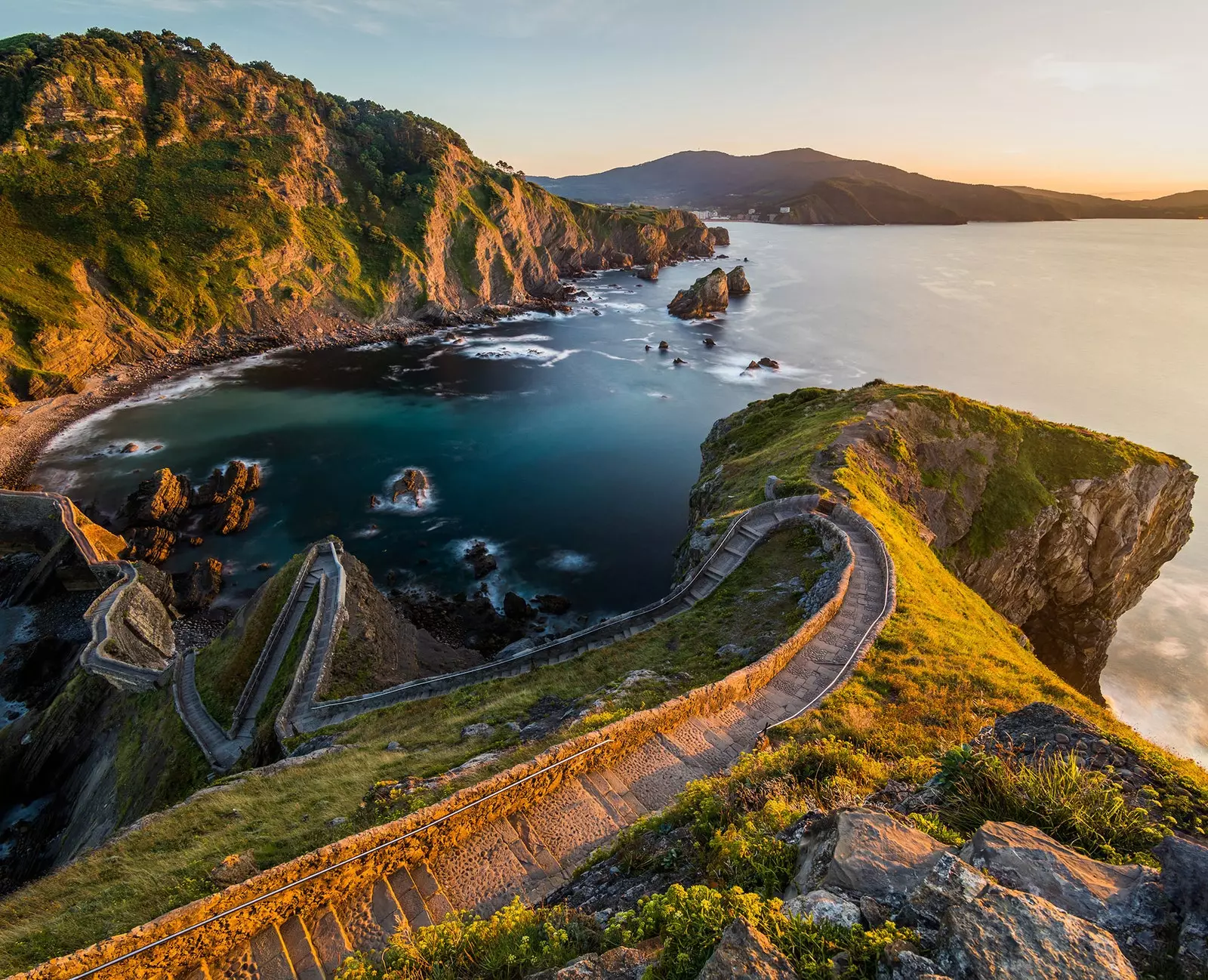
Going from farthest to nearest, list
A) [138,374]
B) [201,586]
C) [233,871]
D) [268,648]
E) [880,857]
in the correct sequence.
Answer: [138,374] → [201,586] → [268,648] → [233,871] → [880,857]

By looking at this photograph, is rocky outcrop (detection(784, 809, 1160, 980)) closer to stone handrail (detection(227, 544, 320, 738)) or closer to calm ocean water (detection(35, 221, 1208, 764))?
stone handrail (detection(227, 544, 320, 738))

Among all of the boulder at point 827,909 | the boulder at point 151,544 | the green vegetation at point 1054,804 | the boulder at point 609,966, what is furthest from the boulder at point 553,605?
the boulder at point 827,909

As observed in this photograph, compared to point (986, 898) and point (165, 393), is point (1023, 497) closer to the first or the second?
point (986, 898)

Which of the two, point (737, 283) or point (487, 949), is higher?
point (737, 283)

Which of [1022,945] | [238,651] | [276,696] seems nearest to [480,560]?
[238,651]

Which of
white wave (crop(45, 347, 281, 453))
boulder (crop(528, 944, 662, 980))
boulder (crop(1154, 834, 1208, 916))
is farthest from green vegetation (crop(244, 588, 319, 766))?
white wave (crop(45, 347, 281, 453))

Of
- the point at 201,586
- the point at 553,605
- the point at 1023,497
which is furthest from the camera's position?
the point at 553,605

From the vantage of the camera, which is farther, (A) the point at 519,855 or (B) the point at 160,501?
(B) the point at 160,501
